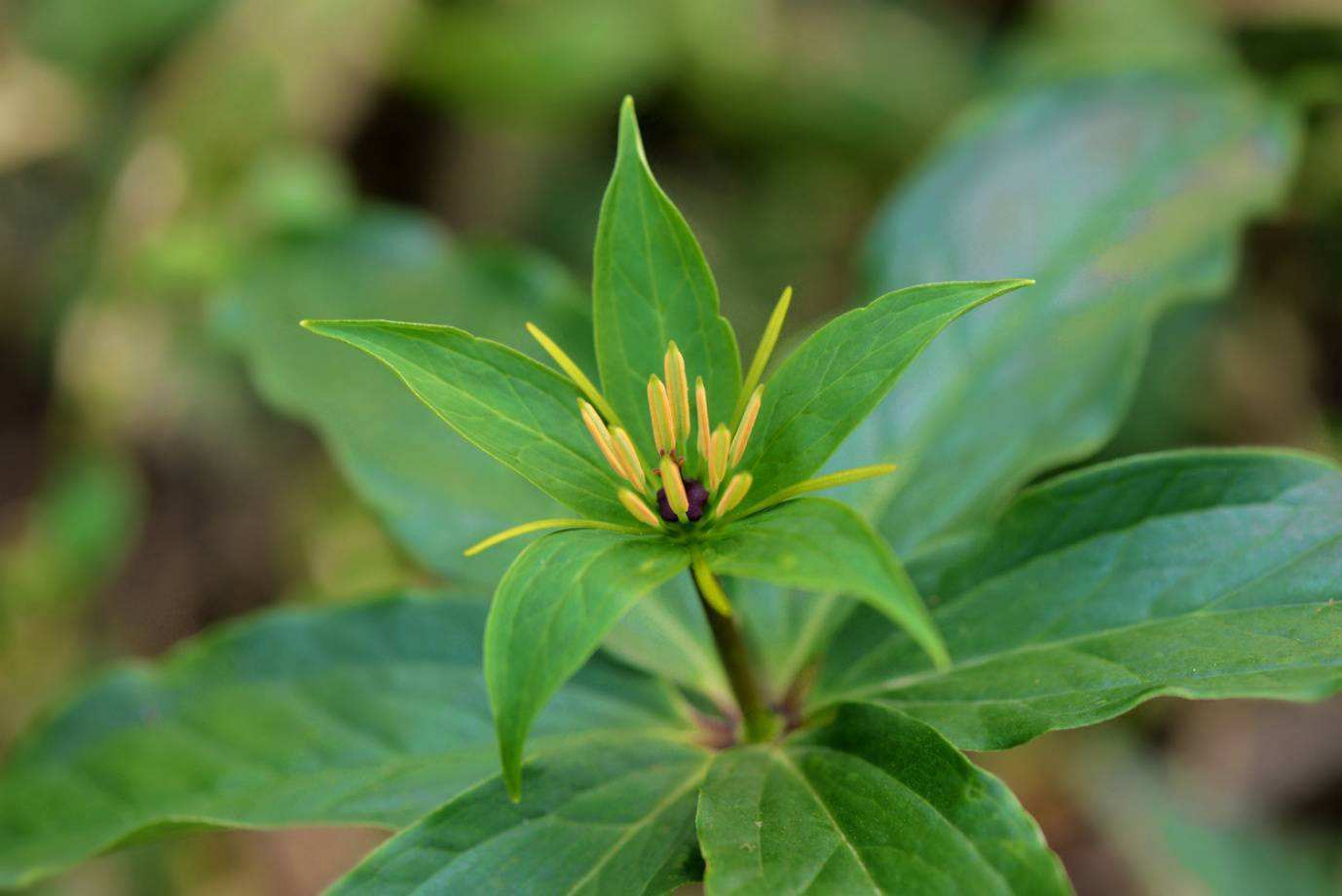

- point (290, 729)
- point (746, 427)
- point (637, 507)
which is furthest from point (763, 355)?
point (290, 729)

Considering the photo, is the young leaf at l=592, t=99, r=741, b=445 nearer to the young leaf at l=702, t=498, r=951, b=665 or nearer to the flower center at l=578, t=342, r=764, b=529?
the flower center at l=578, t=342, r=764, b=529

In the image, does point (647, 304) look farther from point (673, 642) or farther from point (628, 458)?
point (673, 642)

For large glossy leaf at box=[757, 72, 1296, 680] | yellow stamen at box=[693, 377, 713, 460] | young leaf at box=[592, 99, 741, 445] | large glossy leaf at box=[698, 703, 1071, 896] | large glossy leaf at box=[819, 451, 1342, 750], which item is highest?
young leaf at box=[592, 99, 741, 445]

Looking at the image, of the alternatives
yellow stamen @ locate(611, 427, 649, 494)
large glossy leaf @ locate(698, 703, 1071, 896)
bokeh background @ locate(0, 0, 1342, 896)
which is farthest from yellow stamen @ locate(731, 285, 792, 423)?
bokeh background @ locate(0, 0, 1342, 896)

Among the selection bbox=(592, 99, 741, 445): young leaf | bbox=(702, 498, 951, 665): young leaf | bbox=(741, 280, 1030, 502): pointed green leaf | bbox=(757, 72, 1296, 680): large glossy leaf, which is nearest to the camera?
bbox=(702, 498, 951, 665): young leaf

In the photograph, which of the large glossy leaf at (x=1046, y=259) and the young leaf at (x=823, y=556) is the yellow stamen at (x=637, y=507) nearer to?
the young leaf at (x=823, y=556)

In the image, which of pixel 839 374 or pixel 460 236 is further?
pixel 460 236
